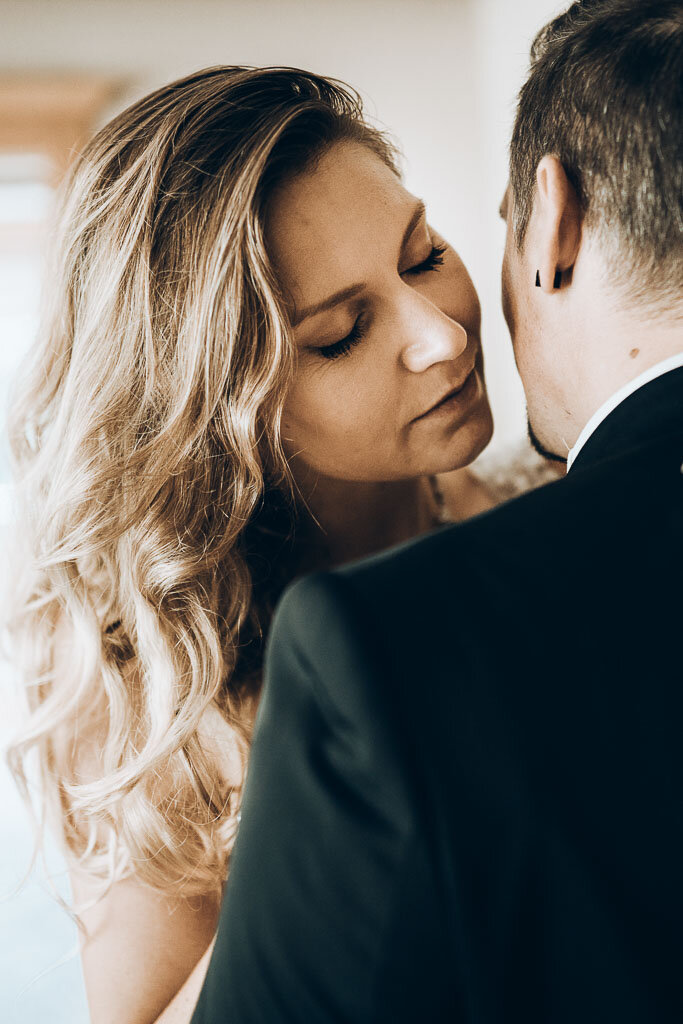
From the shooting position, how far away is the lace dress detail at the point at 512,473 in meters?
1.38

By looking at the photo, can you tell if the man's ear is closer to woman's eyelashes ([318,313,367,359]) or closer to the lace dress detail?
woman's eyelashes ([318,313,367,359])

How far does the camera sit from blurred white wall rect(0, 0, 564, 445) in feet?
7.55

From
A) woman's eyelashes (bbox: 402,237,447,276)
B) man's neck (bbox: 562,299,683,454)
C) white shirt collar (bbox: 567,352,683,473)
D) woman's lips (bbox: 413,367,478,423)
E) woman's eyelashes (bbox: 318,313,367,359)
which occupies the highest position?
woman's eyelashes (bbox: 402,237,447,276)

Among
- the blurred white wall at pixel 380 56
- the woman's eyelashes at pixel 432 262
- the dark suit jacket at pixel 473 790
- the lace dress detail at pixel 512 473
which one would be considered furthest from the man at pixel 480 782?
the blurred white wall at pixel 380 56

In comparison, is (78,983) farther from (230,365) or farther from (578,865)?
(578,865)

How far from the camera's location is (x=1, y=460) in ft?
3.48

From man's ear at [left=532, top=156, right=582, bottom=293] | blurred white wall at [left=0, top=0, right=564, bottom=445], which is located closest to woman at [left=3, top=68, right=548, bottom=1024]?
man's ear at [left=532, top=156, right=582, bottom=293]

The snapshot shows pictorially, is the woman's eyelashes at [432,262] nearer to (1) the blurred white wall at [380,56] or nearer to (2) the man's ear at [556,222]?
(2) the man's ear at [556,222]

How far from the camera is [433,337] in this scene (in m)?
0.80

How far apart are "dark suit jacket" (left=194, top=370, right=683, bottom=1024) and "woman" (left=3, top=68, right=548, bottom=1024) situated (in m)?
0.45

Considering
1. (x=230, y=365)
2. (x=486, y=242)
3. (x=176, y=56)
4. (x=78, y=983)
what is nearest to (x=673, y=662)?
(x=230, y=365)

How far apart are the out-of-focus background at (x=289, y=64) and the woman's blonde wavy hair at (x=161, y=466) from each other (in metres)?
1.46

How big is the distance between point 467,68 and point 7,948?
2473 mm

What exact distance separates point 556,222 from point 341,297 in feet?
0.82
